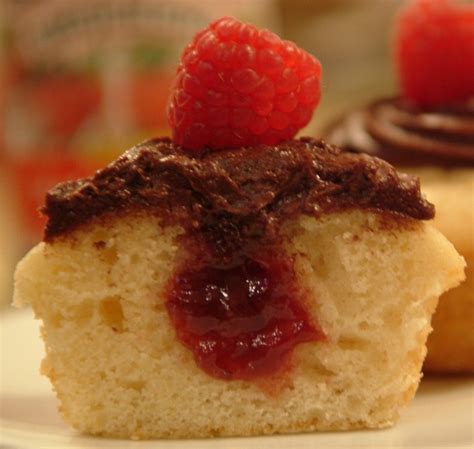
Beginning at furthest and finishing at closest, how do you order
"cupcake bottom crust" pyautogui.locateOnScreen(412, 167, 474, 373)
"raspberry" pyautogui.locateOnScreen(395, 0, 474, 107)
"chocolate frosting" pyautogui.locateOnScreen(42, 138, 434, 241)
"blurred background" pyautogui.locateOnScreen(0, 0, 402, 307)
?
"blurred background" pyautogui.locateOnScreen(0, 0, 402, 307) → "raspberry" pyautogui.locateOnScreen(395, 0, 474, 107) → "cupcake bottom crust" pyautogui.locateOnScreen(412, 167, 474, 373) → "chocolate frosting" pyautogui.locateOnScreen(42, 138, 434, 241)

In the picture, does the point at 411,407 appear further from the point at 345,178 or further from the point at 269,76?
the point at 269,76

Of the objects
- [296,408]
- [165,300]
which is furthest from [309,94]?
[296,408]

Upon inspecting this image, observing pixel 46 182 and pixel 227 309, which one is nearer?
pixel 227 309

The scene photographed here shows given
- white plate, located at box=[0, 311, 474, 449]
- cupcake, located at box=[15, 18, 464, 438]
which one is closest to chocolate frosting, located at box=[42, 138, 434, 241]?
cupcake, located at box=[15, 18, 464, 438]

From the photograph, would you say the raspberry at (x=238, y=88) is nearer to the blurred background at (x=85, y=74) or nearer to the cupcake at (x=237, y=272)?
the cupcake at (x=237, y=272)

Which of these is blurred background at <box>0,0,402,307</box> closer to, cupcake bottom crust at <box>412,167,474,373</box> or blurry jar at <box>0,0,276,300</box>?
blurry jar at <box>0,0,276,300</box>

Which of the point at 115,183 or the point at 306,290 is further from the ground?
the point at 115,183

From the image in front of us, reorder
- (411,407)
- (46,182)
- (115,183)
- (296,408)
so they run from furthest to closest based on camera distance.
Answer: (46,182) → (411,407) → (296,408) → (115,183)

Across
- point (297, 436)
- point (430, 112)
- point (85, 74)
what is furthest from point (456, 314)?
point (85, 74)
